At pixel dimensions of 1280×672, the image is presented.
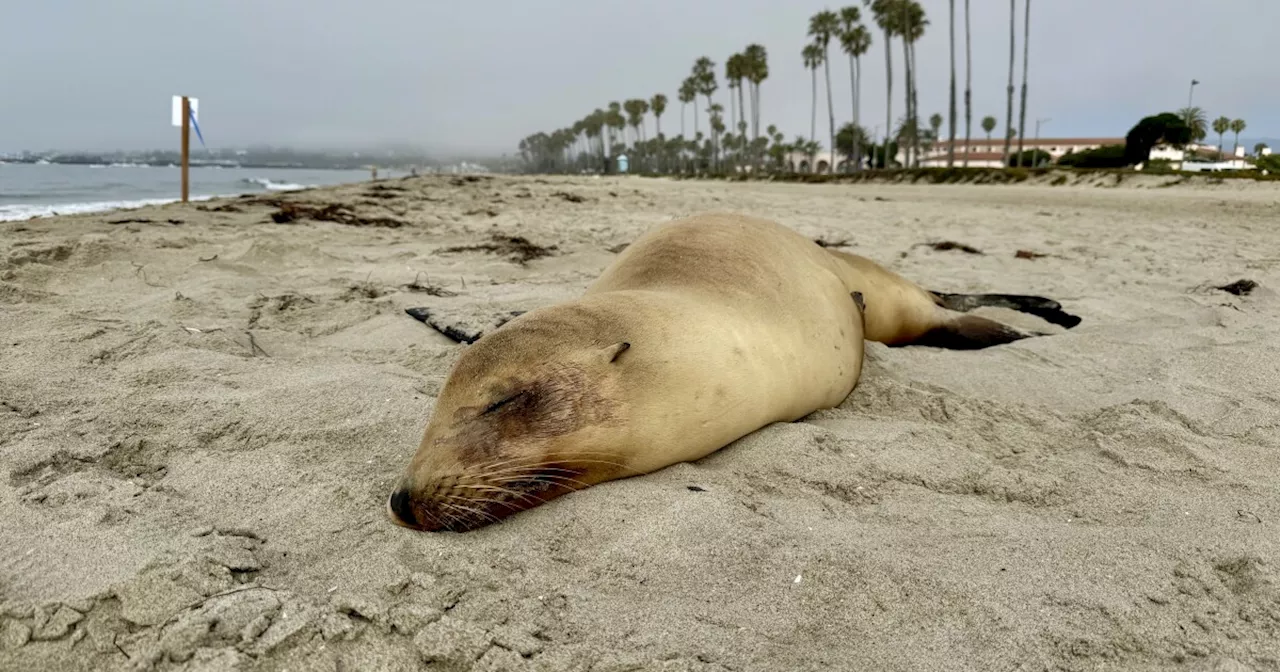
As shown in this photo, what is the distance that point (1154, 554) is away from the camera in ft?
5.63

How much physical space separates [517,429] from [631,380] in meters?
0.37

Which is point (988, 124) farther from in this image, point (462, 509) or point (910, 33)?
point (462, 509)

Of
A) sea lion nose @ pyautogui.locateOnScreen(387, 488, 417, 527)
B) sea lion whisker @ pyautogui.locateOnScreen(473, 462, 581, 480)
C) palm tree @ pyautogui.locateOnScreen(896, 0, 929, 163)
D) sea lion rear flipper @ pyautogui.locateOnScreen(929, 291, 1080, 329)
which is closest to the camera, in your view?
sea lion nose @ pyautogui.locateOnScreen(387, 488, 417, 527)

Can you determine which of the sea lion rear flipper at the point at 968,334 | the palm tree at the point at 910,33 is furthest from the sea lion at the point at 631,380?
the palm tree at the point at 910,33

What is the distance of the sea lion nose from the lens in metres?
1.85

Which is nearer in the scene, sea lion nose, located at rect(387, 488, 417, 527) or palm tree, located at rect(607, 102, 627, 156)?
sea lion nose, located at rect(387, 488, 417, 527)

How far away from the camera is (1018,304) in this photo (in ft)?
15.8

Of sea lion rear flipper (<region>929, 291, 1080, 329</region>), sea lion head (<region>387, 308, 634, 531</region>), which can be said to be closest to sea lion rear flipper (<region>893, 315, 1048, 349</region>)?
sea lion rear flipper (<region>929, 291, 1080, 329</region>)

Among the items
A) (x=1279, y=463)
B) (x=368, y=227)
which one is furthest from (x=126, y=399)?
(x=368, y=227)

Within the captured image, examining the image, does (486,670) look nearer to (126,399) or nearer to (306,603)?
(306,603)

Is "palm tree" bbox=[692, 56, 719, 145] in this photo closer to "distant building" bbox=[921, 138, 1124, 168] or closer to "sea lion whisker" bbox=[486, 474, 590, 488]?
"distant building" bbox=[921, 138, 1124, 168]

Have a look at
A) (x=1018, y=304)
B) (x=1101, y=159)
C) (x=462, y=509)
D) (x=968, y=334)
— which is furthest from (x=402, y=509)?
(x=1101, y=159)

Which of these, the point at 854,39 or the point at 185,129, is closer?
the point at 185,129

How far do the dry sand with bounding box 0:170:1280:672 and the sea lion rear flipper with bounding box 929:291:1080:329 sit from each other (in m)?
0.32
